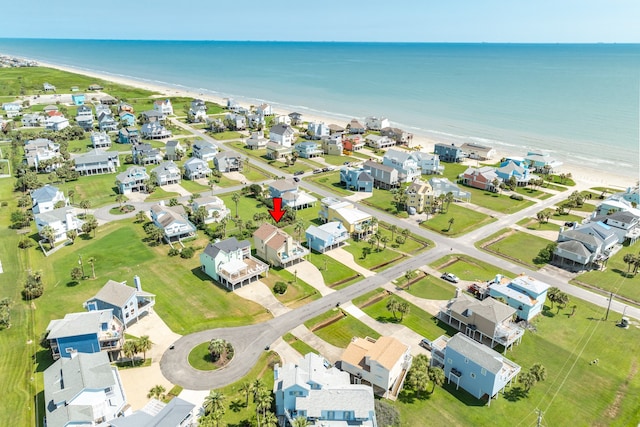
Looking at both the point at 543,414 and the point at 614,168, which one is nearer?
the point at 543,414

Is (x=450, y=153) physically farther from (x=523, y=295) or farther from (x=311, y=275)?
(x=311, y=275)

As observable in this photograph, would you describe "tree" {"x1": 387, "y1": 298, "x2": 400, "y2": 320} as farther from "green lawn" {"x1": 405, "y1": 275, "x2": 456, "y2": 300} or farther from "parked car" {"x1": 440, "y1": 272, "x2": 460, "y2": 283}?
"parked car" {"x1": 440, "y1": 272, "x2": 460, "y2": 283}

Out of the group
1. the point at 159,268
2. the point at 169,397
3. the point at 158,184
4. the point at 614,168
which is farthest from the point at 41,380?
the point at 614,168

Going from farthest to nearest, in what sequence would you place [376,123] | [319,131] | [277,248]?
1. [376,123]
2. [319,131]
3. [277,248]

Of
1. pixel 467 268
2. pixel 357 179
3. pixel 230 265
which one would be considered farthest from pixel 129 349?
pixel 357 179

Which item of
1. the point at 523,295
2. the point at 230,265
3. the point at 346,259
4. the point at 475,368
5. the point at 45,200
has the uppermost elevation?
the point at 45,200

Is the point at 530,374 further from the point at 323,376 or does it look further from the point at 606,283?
the point at 606,283
